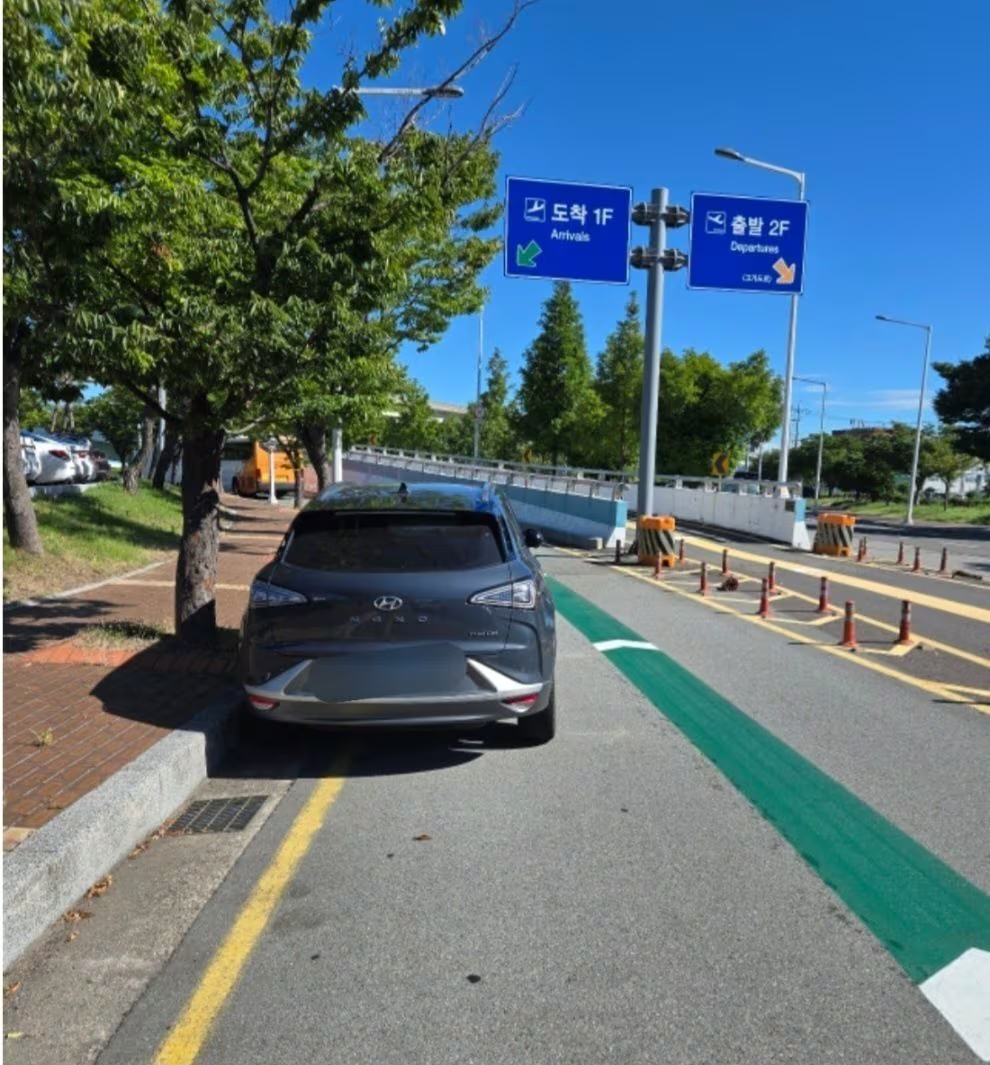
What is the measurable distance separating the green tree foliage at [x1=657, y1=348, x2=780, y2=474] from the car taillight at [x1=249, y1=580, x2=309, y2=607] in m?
41.8

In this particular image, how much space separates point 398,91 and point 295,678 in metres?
5.41

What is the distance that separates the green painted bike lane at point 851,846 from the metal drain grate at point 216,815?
274 cm

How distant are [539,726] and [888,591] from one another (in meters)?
11.8

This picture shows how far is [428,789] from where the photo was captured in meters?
5.21

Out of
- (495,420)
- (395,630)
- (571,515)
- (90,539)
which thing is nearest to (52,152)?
(395,630)

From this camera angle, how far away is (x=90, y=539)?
14438mm

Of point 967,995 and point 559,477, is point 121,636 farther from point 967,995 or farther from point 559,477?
point 559,477

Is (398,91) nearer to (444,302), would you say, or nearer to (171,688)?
(171,688)

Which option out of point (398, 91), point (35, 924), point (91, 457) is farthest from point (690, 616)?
point (91, 457)

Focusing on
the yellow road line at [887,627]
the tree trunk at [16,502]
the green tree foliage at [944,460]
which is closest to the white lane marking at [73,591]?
the tree trunk at [16,502]

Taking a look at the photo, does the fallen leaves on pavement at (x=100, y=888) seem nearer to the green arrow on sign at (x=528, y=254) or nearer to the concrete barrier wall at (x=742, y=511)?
the green arrow on sign at (x=528, y=254)

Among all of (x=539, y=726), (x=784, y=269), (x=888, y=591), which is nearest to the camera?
(x=539, y=726)

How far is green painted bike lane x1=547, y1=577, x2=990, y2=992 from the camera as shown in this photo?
11.7ft

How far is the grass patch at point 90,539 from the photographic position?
11359 millimetres
